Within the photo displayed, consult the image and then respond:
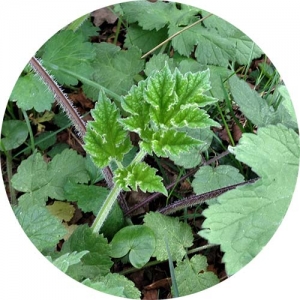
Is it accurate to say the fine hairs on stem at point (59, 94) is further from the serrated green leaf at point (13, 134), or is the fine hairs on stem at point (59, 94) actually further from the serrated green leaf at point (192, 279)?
the serrated green leaf at point (192, 279)

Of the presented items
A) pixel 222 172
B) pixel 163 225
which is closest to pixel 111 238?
pixel 163 225

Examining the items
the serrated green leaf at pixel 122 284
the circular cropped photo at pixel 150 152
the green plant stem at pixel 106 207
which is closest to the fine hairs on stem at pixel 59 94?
the circular cropped photo at pixel 150 152

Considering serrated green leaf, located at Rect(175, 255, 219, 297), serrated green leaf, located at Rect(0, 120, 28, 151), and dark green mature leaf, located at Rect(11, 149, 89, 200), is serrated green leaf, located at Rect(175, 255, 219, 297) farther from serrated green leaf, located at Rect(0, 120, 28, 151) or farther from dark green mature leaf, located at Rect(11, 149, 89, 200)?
serrated green leaf, located at Rect(0, 120, 28, 151)

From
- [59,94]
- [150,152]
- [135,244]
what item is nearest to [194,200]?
[135,244]

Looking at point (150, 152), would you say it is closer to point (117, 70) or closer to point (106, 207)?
point (106, 207)

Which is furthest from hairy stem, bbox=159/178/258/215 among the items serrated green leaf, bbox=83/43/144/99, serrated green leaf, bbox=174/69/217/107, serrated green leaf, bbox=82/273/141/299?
serrated green leaf, bbox=83/43/144/99

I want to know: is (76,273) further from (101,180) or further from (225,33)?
(225,33)

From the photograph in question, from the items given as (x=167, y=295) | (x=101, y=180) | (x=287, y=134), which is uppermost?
(x=287, y=134)
